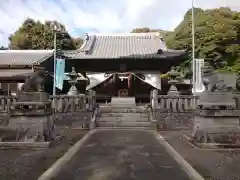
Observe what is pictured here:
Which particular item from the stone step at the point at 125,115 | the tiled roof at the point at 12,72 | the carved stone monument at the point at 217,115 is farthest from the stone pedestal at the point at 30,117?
the tiled roof at the point at 12,72

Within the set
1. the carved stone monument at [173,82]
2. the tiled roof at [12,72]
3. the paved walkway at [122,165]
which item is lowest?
the paved walkway at [122,165]

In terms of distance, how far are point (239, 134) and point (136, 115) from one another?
30.4ft

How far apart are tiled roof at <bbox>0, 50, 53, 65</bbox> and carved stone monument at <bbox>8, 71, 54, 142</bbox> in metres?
17.2

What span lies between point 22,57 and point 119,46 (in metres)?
10.7

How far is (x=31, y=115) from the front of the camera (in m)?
9.84

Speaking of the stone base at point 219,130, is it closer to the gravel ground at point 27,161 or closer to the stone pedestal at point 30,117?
the gravel ground at point 27,161

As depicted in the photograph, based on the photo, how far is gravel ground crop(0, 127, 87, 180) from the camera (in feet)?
20.2

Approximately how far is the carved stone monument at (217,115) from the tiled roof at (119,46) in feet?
52.2

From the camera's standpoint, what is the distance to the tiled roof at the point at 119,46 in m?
26.6

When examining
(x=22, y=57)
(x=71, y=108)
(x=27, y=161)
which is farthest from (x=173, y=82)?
(x=22, y=57)

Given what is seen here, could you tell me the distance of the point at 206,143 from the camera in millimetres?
9391

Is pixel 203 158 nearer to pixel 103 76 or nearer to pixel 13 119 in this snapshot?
pixel 13 119

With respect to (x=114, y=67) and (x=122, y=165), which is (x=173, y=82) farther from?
(x=122, y=165)

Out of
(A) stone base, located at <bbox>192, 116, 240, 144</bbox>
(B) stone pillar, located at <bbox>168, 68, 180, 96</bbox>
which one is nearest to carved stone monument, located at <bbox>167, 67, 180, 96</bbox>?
(B) stone pillar, located at <bbox>168, 68, 180, 96</bbox>
